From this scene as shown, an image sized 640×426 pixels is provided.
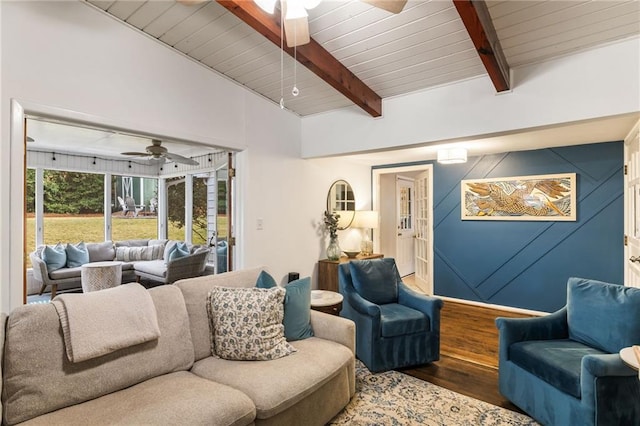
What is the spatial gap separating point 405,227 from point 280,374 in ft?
17.1

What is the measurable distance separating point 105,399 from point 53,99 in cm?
195

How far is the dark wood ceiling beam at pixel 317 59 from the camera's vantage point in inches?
87.0

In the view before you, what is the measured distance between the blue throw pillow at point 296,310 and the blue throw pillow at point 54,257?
15.3 ft

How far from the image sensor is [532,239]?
430cm

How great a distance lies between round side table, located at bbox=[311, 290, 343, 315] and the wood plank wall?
113cm

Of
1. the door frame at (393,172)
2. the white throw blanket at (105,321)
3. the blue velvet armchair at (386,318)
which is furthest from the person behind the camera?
the door frame at (393,172)

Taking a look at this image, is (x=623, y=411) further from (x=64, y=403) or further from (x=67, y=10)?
(x=67, y=10)

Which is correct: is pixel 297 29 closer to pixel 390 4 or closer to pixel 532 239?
Answer: pixel 390 4

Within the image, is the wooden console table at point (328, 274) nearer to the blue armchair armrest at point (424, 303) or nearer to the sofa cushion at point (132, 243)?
the blue armchair armrest at point (424, 303)

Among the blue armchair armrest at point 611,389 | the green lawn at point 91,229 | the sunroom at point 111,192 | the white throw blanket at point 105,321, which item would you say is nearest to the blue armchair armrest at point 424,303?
the blue armchair armrest at point 611,389

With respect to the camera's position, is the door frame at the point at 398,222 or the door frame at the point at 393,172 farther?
A: the door frame at the point at 398,222

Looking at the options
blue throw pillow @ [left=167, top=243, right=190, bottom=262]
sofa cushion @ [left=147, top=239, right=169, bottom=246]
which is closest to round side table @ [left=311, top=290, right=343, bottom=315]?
blue throw pillow @ [left=167, top=243, right=190, bottom=262]

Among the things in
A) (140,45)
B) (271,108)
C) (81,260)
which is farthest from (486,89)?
(81,260)

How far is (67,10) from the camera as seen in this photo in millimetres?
2318
